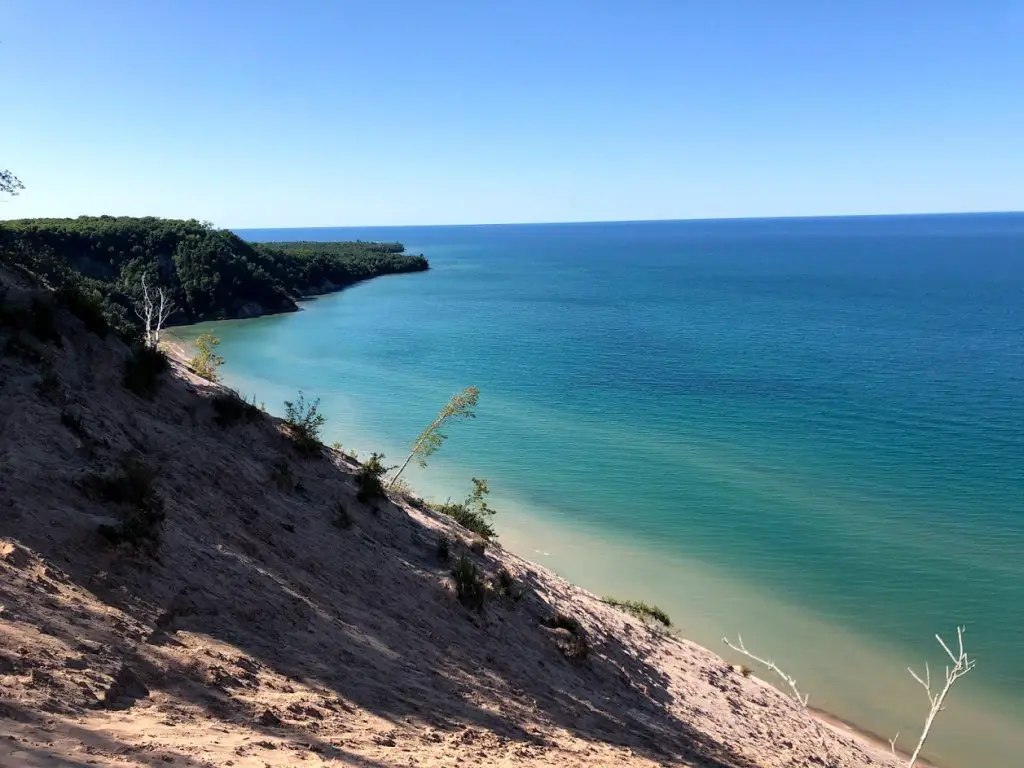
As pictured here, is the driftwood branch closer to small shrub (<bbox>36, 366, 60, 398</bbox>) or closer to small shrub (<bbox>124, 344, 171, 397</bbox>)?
small shrub (<bbox>36, 366, 60, 398</bbox>)

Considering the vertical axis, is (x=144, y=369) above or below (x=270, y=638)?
above

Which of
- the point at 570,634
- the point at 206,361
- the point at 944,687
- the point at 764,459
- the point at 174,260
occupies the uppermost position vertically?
the point at 174,260

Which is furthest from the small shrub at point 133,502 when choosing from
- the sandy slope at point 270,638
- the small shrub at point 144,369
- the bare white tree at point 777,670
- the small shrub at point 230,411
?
the bare white tree at point 777,670

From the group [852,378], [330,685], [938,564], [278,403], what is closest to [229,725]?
[330,685]

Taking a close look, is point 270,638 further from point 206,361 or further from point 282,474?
point 206,361

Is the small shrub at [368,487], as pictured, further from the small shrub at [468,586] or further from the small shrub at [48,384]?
the small shrub at [48,384]

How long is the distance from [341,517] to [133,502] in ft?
16.2

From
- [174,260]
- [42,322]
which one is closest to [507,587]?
[42,322]

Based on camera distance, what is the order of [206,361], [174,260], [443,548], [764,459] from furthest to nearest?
[174,260] → [764,459] → [206,361] → [443,548]

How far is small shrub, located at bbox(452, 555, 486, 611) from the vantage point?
1435 cm

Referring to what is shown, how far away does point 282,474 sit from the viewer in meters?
15.0

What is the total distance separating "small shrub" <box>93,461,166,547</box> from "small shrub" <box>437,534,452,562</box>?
6.39 meters

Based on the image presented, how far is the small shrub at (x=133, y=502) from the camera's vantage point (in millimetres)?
9672

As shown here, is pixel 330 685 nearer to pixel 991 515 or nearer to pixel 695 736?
pixel 695 736
